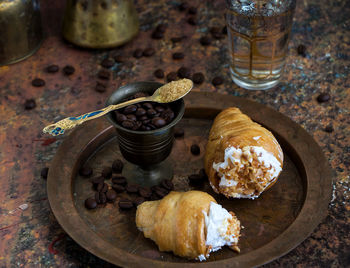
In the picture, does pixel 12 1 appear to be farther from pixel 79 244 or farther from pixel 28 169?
pixel 79 244

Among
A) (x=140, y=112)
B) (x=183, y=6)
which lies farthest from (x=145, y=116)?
(x=183, y=6)

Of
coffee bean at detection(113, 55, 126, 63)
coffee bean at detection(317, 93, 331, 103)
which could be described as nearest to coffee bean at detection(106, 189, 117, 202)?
coffee bean at detection(113, 55, 126, 63)

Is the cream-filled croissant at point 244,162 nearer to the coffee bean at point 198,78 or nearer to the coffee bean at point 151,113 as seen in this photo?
the coffee bean at point 151,113

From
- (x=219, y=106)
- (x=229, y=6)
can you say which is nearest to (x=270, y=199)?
(x=219, y=106)

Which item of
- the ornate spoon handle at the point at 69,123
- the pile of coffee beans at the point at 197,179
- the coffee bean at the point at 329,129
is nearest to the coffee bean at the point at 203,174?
the pile of coffee beans at the point at 197,179

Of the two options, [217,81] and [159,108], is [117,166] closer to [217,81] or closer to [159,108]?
[159,108]

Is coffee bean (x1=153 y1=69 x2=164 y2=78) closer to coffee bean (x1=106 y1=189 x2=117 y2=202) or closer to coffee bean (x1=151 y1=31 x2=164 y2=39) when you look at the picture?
coffee bean (x1=151 y1=31 x2=164 y2=39)
